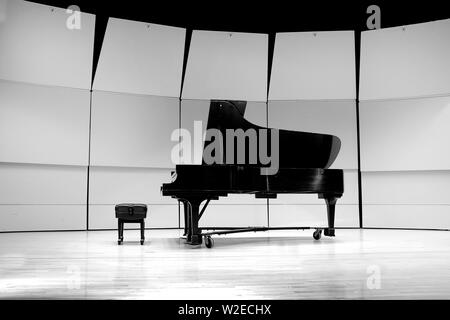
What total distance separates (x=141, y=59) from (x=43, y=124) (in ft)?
5.80

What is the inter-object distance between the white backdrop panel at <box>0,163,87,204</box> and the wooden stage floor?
6.93ft

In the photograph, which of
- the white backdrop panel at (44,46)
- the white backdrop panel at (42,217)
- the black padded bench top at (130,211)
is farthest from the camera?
the white backdrop panel at (42,217)

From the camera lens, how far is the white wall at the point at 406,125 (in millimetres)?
6836

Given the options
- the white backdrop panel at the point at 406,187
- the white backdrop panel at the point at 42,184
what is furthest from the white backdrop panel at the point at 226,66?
the white backdrop panel at the point at 406,187

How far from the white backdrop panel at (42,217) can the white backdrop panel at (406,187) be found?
4.51 metres

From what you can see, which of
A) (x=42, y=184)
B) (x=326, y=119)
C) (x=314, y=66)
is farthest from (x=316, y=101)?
(x=42, y=184)

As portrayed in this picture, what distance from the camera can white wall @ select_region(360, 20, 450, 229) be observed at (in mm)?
6836

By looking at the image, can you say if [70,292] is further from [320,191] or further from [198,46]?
A: [198,46]

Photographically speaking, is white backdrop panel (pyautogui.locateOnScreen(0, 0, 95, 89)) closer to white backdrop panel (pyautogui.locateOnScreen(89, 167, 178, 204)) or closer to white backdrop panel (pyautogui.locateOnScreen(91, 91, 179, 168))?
white backdrop panel (pyautogui.locateOnScreen(91, 91, 179, 168))

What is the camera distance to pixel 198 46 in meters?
7.28

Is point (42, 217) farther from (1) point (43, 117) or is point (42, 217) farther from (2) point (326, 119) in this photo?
(2) point (326, 119)

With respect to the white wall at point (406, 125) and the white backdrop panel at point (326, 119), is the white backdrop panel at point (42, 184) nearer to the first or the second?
the white backdrop panel at point (326, 119)

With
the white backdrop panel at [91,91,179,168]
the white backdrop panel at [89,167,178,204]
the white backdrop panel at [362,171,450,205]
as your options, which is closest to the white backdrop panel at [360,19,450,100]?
the white backdrop panel at [362,171,450,205]
